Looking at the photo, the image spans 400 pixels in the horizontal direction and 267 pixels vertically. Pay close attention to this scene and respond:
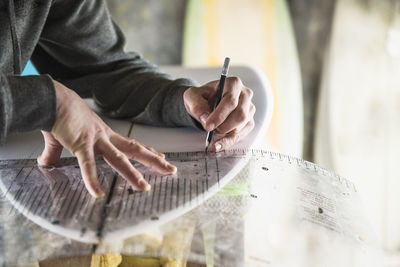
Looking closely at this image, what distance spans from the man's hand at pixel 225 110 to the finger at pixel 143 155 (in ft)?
0.39

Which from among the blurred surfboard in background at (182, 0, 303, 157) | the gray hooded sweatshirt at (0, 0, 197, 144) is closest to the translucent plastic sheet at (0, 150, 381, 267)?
the gray hooded sweatshirt at (0, 0, 197, 144)

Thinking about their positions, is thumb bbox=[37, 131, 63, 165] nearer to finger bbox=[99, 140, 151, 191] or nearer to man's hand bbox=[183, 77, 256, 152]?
finger bbox=[99, 140, 151, 191]

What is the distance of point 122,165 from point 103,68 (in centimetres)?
48

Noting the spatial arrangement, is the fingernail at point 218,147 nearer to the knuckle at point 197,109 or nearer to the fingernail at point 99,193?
the knuckle at point 197,109

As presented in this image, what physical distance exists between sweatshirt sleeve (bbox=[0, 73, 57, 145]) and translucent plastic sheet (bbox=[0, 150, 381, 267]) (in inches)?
4.6

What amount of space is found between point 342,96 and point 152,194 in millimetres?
1774

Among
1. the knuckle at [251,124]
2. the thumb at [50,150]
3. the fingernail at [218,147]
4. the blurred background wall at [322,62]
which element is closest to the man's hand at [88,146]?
the thumb at [50,150]

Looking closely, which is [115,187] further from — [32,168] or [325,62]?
[325,62]

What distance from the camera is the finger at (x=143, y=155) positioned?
0.72m

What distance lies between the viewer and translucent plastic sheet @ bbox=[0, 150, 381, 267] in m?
0.55

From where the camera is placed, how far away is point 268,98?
1.04 metres

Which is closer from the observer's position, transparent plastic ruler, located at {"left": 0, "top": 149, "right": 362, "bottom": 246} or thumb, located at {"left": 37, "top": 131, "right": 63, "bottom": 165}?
transparent plastic ruler, located at {"left": 0, "top": 149, "right": 362, "bottom": 246}

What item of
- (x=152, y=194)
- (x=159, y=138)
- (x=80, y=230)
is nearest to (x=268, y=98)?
(x=159, y=138)

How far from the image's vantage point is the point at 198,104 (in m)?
0.89
